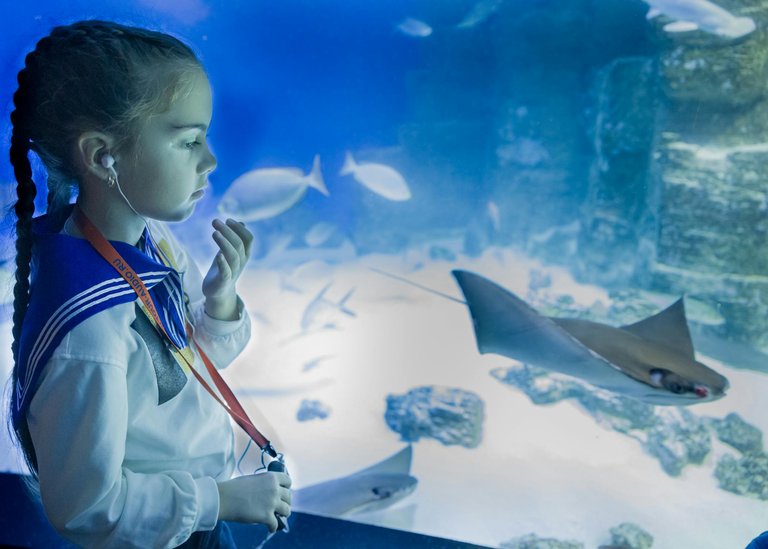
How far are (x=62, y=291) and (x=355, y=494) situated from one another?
167 centimetres

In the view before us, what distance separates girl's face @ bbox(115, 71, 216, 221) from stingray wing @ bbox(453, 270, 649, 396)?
1164mm

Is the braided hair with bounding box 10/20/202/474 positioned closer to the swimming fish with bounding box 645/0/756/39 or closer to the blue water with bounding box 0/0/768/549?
the blue water with bounding box 0/0/768/549

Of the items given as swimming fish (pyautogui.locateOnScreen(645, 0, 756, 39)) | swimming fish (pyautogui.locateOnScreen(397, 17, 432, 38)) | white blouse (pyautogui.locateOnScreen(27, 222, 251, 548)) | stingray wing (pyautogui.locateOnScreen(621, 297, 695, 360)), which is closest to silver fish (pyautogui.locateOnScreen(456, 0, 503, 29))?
swimming fish (pyautogui.locateOnScreen(397, 17, 432, 38))

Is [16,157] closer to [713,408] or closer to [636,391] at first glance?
[636,391]

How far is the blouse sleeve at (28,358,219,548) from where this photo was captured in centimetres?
73

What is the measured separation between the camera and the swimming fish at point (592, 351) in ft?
5.80

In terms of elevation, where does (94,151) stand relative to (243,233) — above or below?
above

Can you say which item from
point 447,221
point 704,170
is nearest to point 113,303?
point 704,170

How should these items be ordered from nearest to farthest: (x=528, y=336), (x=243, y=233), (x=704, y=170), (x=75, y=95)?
1. (x=75, y=95)
2. (x=243, y=233)
3. (x=528, y=336)
4. (x=704, y=170)

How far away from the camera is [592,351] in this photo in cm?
176

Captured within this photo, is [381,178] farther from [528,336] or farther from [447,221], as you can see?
[528,336]

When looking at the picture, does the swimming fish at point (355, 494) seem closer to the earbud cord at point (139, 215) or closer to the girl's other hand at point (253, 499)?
the girl's other hand at point (253, 499)

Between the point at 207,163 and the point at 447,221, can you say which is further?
the point at 447,221

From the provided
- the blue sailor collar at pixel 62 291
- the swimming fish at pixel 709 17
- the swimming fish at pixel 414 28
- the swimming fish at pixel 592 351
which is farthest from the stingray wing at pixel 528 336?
the swimming fish at pixel 414 28
